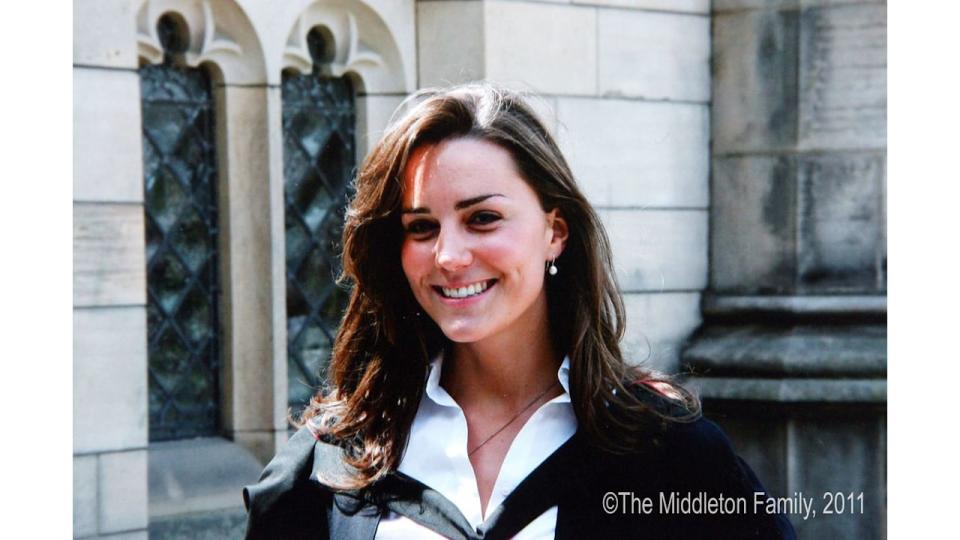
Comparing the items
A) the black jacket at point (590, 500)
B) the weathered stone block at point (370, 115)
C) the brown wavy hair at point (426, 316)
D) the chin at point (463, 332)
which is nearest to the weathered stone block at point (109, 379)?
the weathered stone block at point (370, 115)

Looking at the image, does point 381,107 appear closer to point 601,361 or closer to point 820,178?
point 820,178

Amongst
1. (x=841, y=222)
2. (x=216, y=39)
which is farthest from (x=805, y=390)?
(x=216, y=39)

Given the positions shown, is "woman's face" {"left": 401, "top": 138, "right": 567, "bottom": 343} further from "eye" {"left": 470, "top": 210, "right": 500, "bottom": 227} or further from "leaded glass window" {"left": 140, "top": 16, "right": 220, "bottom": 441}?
"leaded glass window" {"left": 140, "top": 16, "right": 220, "bottom": 441}

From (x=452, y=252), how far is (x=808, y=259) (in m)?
3.30

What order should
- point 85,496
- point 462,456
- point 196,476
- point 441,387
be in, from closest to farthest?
point 462,456 < point 441,387 < point 85,496 < point 196,476

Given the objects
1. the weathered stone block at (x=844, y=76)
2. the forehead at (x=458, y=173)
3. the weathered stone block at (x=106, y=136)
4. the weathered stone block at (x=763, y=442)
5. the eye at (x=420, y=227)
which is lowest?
the weathered stone block at (x=763, y=442)

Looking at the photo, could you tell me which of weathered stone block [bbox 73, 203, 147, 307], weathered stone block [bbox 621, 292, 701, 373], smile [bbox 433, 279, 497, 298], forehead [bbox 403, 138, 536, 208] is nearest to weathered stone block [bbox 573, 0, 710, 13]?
weathered stone block [bbox 621, 292, 701, 373]

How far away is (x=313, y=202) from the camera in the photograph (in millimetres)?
5078

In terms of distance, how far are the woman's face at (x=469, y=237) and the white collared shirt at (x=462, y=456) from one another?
178 mm

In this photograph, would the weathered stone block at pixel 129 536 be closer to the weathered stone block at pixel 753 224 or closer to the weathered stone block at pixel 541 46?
the weathered stone block at pixel 541 46

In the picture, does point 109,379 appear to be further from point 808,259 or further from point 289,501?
point 808,259

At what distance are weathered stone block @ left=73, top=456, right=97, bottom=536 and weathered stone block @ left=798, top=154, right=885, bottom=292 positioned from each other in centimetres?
264

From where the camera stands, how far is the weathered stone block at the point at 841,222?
5.38 m
